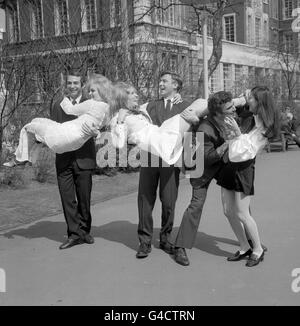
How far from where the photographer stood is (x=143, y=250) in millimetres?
5488

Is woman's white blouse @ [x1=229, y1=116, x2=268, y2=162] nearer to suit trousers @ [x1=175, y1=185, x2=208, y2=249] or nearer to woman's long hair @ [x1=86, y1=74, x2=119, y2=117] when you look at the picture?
suit trousers @ [x1=175, y1=185, x2=208, y2=249]

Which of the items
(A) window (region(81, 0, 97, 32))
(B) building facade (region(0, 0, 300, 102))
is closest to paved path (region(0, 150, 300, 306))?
(B) building facade (region(0, 0, 300, 102))

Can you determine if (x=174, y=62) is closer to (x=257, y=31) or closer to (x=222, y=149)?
(x=222, y=149)

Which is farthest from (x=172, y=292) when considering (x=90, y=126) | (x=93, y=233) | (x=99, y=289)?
(x=93, y=233)

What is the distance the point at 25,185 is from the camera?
420 inches

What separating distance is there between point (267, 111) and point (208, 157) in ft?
2.39

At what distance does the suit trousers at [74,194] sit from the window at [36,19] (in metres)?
8.40

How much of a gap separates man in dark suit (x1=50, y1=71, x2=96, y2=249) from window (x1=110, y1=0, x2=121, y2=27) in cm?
842

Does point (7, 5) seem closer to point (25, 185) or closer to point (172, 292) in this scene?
point (25, 185)

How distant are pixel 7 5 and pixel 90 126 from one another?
10.8 m

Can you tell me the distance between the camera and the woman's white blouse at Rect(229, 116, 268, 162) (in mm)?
4973

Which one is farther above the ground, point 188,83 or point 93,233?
point 188,83

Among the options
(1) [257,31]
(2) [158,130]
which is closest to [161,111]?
(2) [158,130]

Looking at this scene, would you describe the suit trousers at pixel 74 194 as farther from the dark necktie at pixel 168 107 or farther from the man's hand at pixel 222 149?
the man's hand at pixel 222 149
